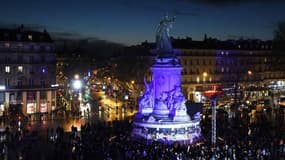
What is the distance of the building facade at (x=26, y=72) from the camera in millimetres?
66750

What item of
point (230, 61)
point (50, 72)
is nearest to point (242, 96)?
point (230, 61)

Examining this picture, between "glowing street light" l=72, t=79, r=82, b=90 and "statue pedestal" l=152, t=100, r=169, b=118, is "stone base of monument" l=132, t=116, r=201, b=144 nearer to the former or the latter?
"statue pedestal" l=152, t=100, r=169, b=118

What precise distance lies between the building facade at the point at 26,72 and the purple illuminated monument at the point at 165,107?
28394 millimetres

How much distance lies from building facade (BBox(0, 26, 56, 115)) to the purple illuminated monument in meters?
28.4

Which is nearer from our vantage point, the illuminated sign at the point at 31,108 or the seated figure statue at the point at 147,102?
the seated figure statue at the point at 147,102

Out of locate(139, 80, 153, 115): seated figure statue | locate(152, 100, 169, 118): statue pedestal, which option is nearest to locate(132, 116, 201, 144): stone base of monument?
locate(152, 100, 169, 118): statue pedestal

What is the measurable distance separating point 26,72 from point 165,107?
33393mm

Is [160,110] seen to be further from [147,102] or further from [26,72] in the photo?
[26,72]

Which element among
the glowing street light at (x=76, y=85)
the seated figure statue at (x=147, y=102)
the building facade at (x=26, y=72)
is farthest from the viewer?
the glowing street light at (x=76, y=85)

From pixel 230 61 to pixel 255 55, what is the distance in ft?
26.2

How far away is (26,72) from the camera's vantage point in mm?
69062

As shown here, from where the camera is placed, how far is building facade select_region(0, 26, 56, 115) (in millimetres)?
66750

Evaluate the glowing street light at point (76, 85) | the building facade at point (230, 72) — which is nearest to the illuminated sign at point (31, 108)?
the building facade at point (230, 72)

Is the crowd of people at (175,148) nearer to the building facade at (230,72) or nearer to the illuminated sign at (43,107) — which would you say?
the illuminated sign at (43,107)
